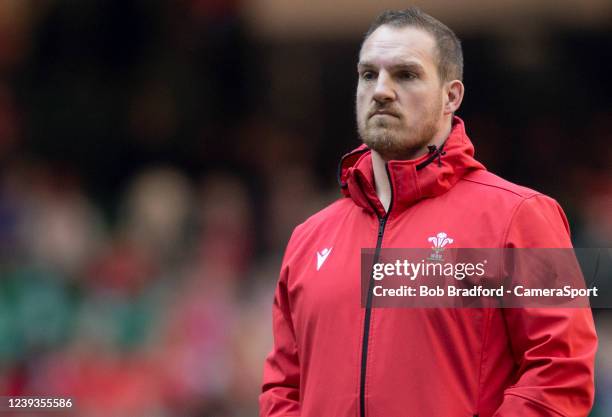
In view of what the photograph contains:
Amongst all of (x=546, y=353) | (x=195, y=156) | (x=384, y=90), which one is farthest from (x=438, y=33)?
(x=195, y=156)

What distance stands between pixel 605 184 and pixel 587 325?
3.46 meters

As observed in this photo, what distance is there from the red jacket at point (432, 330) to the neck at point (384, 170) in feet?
0.09

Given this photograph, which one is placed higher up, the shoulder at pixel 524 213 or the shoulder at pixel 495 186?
the shoulder at pixel 495 186

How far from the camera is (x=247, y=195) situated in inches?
268

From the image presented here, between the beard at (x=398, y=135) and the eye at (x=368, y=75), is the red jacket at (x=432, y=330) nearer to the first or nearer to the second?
the beard at (x=398, y=135)

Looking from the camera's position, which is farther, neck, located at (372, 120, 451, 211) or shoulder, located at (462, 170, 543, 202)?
neck, located at (372, 120, 451, 211)

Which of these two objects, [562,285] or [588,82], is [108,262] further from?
[562,285]

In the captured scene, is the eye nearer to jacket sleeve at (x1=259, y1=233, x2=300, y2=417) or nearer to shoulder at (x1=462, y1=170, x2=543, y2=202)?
shoulder at (x1=462, y1=170, x2=543, y2=202)

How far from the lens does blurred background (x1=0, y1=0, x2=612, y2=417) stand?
580cm

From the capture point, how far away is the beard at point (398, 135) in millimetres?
2943

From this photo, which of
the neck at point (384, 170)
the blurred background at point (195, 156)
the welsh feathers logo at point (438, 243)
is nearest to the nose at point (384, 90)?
the neck at point (384, 170)

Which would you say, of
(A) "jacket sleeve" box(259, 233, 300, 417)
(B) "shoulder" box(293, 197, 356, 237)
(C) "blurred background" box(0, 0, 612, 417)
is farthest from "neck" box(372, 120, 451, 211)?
(C) "blurred background" box(0, 0, 612, 417)

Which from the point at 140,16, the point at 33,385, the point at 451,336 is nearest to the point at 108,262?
the point at 33,385

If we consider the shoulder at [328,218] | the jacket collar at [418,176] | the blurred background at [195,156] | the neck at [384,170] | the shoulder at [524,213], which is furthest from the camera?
the blurred background at [195,156]
